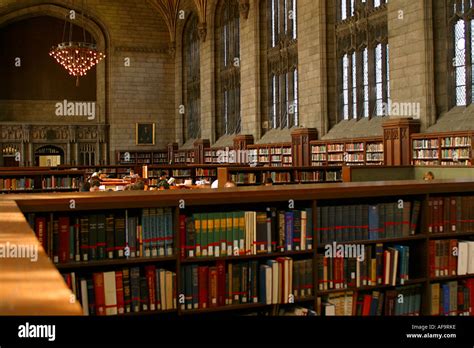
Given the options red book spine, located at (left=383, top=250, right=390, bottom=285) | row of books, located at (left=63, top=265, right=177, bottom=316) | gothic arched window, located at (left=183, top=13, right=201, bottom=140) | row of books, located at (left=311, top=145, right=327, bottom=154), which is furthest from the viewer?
gothic arched window, located at (left=183, top=13, right=201, bottom=140)

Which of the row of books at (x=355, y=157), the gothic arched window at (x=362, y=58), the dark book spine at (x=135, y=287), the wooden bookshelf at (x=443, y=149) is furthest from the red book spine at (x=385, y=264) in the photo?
the gothic arched window at (x=362, y=58)

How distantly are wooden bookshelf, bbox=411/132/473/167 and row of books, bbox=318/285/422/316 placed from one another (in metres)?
7.05

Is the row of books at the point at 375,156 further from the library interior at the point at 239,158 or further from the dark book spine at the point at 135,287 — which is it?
the dark book spine at the point at 135,287

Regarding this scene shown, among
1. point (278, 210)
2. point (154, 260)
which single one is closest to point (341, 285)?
point (278, 210)

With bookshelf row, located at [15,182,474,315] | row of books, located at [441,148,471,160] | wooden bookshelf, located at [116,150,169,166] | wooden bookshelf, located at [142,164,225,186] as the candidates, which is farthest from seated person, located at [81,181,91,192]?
wooden bookshelf, located at [116,150,169,166]

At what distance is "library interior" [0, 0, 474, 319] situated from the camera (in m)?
3.54

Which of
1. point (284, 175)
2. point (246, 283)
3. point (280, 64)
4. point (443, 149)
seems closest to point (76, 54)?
point (280, 64)

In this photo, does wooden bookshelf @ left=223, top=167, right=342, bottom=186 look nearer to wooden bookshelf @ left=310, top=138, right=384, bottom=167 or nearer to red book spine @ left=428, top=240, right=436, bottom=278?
wooden bookshelf @ left=310, top=138, right=384, bottom=167

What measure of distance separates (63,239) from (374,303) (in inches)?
89.0

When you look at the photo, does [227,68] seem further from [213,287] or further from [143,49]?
[213,287]

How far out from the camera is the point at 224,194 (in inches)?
148

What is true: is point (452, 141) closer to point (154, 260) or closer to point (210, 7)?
point (154, 260)

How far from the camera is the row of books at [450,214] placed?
173 inches

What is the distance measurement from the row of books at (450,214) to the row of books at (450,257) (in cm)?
11
